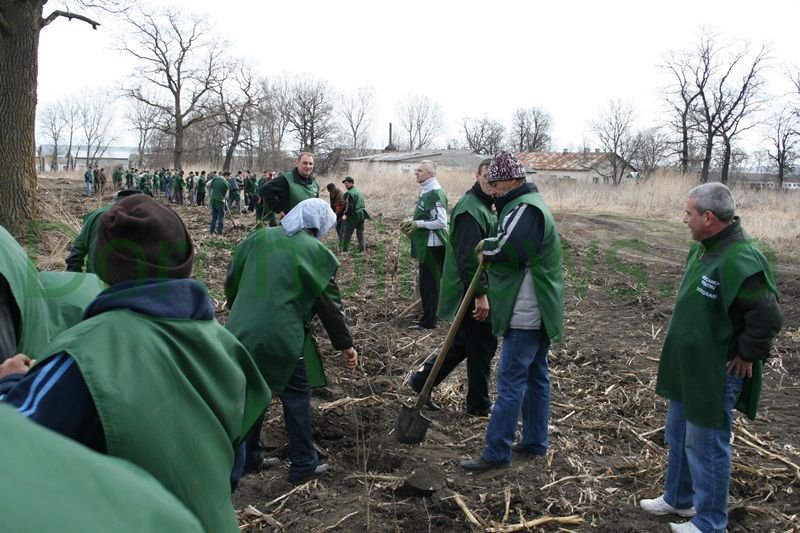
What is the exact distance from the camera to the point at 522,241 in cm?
431

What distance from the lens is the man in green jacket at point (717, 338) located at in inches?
133

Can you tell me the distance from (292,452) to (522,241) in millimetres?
2042

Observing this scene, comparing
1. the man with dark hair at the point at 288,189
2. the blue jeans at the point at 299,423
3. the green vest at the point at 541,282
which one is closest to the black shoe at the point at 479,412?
the green vest at the point at 541,282

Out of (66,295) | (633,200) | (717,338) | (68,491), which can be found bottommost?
(717,338)

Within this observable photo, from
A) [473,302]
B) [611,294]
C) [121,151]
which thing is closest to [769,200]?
[611,294]

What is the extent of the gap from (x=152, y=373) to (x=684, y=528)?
10.4ft

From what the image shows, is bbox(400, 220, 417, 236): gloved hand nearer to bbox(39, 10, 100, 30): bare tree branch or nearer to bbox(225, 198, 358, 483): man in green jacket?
bbox(225, 198, 358, 483): man in green jacket

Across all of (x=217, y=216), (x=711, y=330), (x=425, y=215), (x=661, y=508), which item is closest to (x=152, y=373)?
(x=711, y=330)

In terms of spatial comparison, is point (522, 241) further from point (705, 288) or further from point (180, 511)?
point (180, 511)

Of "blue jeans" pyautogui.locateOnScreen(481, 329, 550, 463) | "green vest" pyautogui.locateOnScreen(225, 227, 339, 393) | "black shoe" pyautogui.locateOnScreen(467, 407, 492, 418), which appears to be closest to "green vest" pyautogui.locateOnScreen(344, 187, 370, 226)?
"black shoe" pyautogui.locateOnScreen(467, 407, 492, 418)

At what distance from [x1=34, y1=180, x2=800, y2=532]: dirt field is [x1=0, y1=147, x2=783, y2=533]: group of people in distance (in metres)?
0.21

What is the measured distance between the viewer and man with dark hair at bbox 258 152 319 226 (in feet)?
25.5

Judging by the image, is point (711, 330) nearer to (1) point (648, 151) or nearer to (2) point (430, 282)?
(2) point (430, 282)

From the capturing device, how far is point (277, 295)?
3.92m
